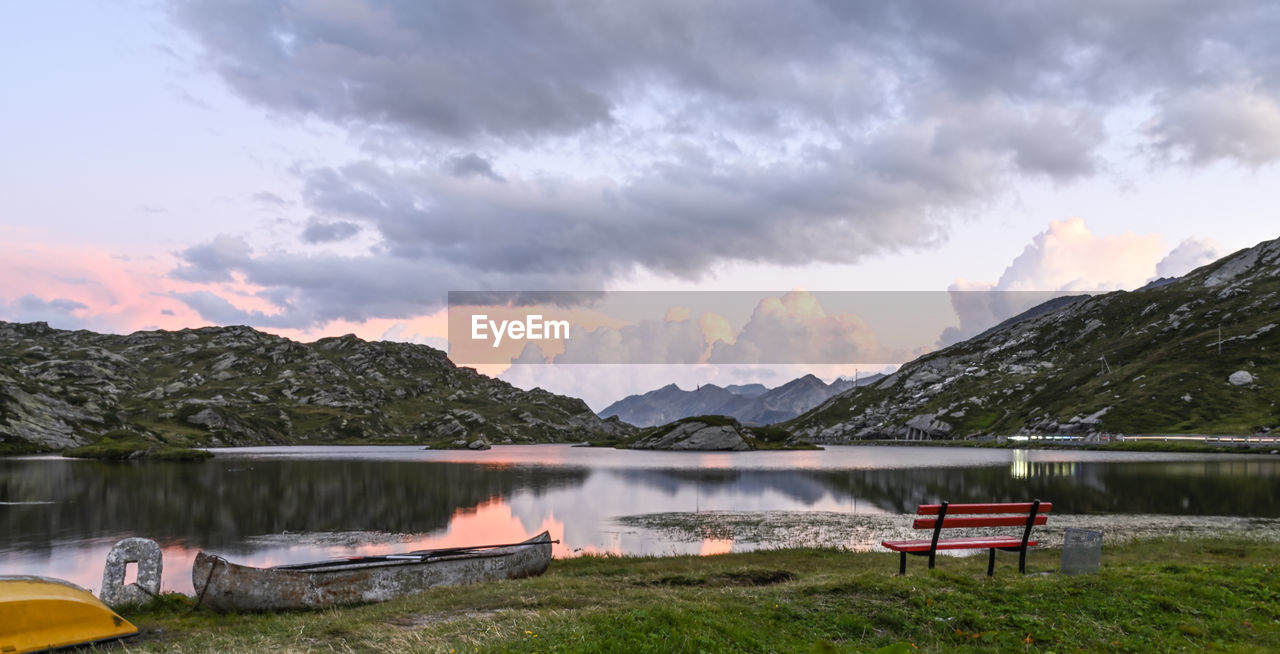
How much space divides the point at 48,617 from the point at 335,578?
7.66 meters

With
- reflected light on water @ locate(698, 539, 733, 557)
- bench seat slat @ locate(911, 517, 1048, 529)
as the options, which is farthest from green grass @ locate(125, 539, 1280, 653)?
reflected light on water @ locate(698, 539, 733, 557)

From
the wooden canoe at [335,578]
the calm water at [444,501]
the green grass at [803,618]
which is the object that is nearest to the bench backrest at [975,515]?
the green grass at [803,618]

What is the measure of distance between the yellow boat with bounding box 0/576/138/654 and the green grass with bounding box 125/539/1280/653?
1.06 m

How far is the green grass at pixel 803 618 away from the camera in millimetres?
12742

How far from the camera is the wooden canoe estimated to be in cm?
1991

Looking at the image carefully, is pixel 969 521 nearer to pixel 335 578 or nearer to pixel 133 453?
pixel 335 578

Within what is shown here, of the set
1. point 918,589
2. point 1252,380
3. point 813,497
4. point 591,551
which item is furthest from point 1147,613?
point 1252,380

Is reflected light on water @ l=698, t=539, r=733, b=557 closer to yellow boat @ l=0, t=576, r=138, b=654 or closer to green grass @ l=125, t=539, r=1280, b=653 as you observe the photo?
green grass @ l=125, t=539, r=1280, b=653

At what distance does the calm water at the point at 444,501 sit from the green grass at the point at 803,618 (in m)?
17.9

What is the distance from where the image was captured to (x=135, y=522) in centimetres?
5059

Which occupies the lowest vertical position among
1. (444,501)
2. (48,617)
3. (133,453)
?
(133,453)

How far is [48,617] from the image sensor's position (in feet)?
46.9

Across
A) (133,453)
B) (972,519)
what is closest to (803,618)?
(972,519)

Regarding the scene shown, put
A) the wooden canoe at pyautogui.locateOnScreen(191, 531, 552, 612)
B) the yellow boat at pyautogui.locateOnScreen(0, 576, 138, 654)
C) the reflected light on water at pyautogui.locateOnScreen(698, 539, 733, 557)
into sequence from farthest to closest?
the reflected light on water at pyautogui.locateOnScreen(698, 539, 733, 557) → the wooden canoe at pyautogui.locateOnScreen(191, 531, 552, 612) → the yellow boat at pyautogui.locateOnScreen(0, 576, 138, 654)
